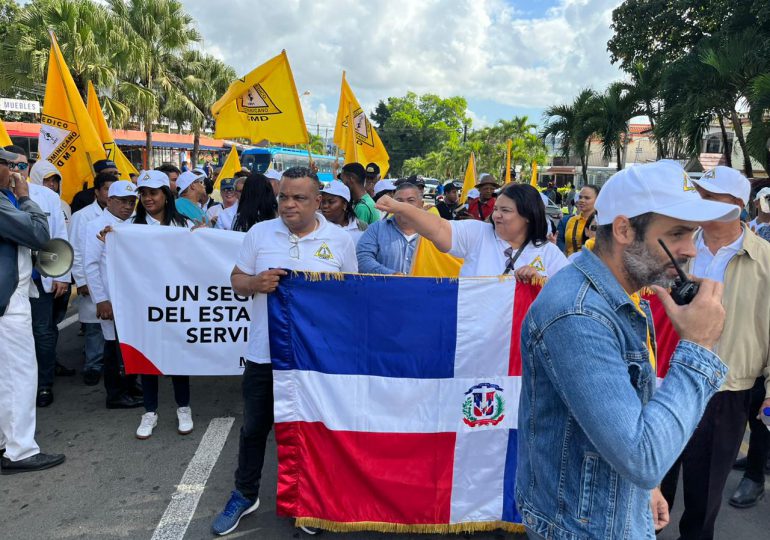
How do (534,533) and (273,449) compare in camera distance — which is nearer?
(534,533)

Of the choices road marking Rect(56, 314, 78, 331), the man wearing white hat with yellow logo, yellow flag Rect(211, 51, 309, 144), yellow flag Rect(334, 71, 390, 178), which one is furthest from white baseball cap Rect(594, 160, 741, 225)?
road marking Rect(56, 314, 78, 331)

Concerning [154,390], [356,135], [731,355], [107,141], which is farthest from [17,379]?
[356,135]

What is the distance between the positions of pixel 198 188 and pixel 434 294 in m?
4.98

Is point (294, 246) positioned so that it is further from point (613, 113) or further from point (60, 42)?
point (60, 42)

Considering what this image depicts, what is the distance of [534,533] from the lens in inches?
59.1

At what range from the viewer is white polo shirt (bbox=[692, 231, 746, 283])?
2.77 metres

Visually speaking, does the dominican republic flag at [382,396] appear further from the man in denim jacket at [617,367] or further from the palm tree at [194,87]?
the palm tree at [194,87]

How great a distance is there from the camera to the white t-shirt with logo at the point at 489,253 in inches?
125

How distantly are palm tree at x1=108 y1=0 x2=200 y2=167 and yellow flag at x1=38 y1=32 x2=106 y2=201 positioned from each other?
15.1m

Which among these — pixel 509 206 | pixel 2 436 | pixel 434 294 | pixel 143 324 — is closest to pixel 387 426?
pixel 434 294

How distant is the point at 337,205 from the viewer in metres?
4.89

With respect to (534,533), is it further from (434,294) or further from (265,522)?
(265,522)

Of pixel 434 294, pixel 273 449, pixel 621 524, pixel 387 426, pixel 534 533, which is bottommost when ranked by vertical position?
pixel 273 449

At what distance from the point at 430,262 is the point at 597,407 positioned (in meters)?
2.99
